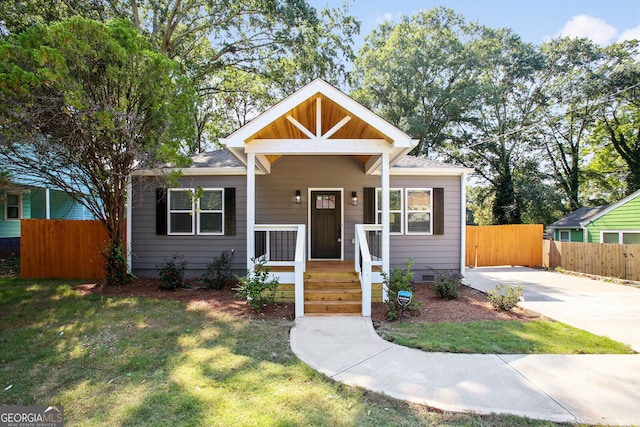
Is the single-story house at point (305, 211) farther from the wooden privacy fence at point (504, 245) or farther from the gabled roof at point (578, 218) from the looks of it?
the gabled roof at point (578, 218)

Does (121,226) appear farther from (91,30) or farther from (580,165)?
(580,165)

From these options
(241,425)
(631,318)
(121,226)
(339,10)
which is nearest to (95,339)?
(241,425)

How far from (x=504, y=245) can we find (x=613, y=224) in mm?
3992

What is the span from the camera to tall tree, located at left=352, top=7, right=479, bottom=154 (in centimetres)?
2109

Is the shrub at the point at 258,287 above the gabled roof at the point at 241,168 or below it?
below

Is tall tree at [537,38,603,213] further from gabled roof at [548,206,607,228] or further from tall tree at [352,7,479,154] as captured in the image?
gabled roof at [548,206,607,228]

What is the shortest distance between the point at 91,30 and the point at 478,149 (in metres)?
23.3

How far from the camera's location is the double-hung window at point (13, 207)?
12391 mm

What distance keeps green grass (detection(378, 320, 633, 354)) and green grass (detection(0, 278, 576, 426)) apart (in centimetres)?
154

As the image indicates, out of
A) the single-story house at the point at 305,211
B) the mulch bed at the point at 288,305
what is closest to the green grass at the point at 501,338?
the mulch bed at the point at 288,305

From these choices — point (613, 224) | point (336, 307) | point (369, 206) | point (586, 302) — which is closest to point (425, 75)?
point (613, 224)

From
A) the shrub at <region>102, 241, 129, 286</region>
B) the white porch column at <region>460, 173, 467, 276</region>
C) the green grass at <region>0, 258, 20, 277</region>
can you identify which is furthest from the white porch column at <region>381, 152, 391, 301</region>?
the green grass at <region>0, 258, 20, 277</region>

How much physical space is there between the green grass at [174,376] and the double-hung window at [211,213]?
3.25m

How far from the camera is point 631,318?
578cm
